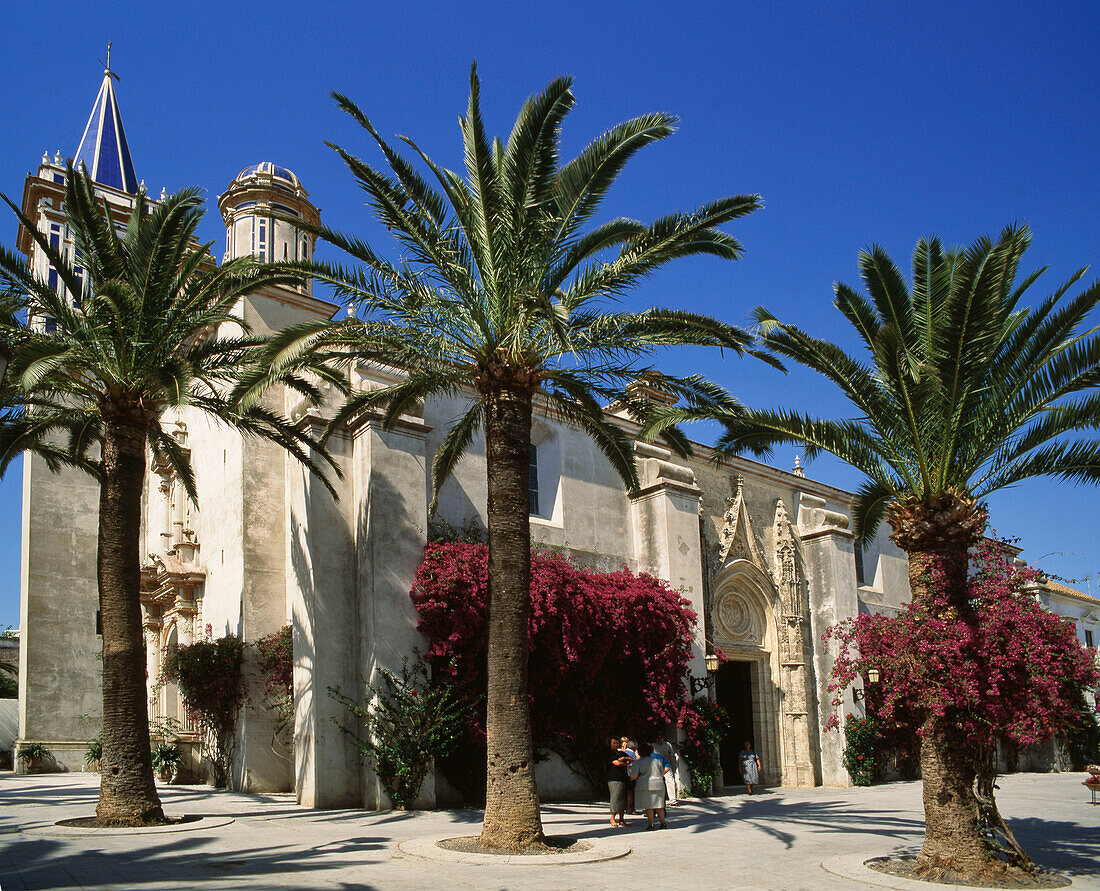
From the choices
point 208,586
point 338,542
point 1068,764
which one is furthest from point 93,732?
point 1068,764

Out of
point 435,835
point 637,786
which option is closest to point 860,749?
point 637,786

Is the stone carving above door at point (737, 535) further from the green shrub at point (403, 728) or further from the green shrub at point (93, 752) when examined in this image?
the green shrub at point (93, 752)

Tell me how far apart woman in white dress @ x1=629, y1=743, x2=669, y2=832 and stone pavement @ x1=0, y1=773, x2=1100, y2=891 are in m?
0.44

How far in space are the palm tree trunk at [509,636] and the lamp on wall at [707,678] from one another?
9888mm

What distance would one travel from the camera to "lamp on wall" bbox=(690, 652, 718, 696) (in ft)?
72.9

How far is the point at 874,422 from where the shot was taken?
42.3 ft

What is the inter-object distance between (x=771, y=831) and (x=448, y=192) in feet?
36.3

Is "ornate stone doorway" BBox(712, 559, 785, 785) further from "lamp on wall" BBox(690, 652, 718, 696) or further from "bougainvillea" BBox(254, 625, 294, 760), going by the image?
"bougainvillea" BBox(254, 625, 294, 760)

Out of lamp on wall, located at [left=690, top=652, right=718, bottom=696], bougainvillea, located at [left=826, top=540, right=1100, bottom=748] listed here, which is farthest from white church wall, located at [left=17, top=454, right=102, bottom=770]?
bougainvillea, located at [left=826, top=540, right=1100, bottom=748]

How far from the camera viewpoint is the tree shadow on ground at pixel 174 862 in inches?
367

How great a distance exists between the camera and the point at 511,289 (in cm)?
1341

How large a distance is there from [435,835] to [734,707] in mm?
14254

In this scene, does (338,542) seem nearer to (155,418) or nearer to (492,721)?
(155,418)

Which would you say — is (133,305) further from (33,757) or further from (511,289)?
(33,757)
